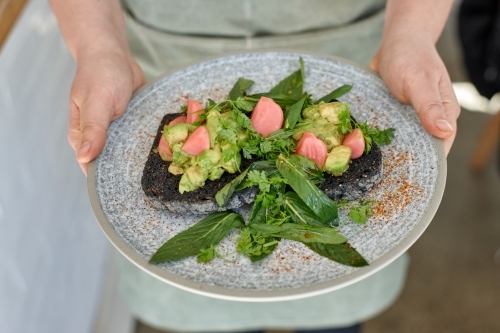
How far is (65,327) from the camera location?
1.78 metres

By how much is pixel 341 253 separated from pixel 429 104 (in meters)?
0.37

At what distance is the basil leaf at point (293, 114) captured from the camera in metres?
1.04

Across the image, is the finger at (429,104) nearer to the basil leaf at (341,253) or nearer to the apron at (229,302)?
the basil leaf at (341,253)

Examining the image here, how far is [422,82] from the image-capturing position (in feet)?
3.60

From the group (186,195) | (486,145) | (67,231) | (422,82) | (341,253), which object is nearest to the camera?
(341,253)

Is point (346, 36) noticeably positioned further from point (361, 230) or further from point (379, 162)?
point (361, 230)

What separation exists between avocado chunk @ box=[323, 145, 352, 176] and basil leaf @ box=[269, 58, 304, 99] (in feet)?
0.76

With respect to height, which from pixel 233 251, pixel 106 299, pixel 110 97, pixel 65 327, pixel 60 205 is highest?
pixel 110 97

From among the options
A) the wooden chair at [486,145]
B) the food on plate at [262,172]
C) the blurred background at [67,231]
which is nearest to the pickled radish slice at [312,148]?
the food on plate at [262,172]

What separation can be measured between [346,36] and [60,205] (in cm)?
105

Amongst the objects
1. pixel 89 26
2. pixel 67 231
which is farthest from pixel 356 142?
pixel 67 231

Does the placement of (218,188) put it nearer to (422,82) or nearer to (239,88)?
(239,88)

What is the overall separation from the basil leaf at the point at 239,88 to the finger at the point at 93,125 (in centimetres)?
26

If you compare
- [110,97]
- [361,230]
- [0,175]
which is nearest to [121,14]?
[110,97]
